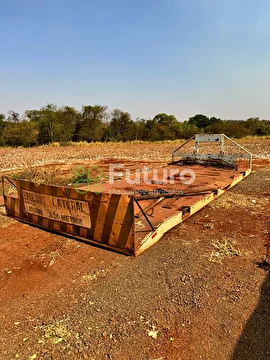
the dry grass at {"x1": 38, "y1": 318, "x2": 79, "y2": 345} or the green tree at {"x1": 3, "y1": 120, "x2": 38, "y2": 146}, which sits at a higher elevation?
the green tree at {"x1": 3, "y1": 120, "x2": 38, "y2": 146}

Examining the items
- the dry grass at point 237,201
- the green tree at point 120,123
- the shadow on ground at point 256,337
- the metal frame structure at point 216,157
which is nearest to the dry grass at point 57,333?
the shadow on ground at point 256,337

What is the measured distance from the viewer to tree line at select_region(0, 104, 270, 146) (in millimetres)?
34781

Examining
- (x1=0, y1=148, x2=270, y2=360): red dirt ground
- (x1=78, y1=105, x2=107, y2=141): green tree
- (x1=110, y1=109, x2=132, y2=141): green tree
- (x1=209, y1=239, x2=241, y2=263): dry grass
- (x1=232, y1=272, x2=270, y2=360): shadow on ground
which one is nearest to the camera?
(x1=232, y1=272, x2=270, y2=360): shadow on ground

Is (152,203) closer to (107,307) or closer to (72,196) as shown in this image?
(72,196)

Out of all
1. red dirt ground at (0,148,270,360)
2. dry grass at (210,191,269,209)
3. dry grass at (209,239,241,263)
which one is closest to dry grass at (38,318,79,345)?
red dirt ground at (0,148,270,360)

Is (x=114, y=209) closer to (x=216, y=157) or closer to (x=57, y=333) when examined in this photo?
(x=57, y=333)

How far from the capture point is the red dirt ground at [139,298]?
225 cm

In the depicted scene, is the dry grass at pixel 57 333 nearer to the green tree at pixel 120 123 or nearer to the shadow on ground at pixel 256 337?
the shadow on ground at pixel 256 337

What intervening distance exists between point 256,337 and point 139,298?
1.15 meters

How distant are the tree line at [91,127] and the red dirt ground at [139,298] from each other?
33345 millimetres

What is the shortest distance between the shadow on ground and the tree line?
35118mm

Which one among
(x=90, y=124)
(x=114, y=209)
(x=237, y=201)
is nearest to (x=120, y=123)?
(x=90, y=124)

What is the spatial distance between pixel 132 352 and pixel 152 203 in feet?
11.0

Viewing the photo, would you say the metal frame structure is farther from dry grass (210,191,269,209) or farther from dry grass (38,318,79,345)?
dry grass (38,318,79,345)
